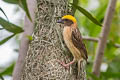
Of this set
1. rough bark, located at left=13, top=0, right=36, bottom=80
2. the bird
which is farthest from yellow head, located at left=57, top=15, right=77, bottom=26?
rough bark, located at left=13, top=0, right=36, bottom=80

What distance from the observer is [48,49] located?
409cm

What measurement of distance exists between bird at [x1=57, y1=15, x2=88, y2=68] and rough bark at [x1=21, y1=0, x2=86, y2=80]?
0.07m

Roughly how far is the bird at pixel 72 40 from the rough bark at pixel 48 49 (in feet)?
0.23


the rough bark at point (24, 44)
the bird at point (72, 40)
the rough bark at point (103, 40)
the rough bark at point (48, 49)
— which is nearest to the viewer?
the rough bark at point (24, 44)

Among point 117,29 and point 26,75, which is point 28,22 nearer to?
point 26,75

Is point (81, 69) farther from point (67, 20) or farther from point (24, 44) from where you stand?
point (24, 44)

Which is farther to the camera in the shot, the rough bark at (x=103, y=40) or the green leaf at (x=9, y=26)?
the rough bark at (x=103, y=40)

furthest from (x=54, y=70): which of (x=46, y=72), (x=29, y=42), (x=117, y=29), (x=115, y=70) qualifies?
(x=117, y=29)

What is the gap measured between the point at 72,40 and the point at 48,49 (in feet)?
1.01

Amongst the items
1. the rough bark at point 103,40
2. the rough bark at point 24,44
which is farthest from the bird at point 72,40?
the rough bark at point 103,40

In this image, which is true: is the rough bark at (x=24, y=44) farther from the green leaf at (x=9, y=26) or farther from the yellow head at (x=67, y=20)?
the yellow head at (x=67, y=20)

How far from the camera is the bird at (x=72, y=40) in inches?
163

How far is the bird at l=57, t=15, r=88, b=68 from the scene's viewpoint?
4.13 m

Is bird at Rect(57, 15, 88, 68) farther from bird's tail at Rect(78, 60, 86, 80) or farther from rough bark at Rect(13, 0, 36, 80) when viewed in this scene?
rough bark at Rect(13, 0, 36, 80)
